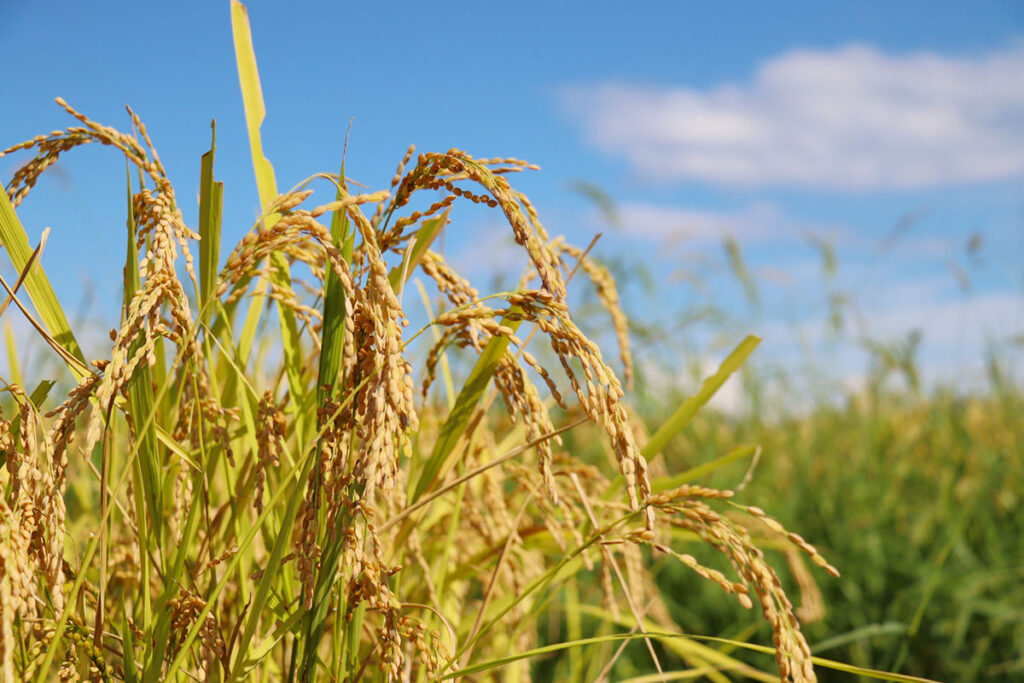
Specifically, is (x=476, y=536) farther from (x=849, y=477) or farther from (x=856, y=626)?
(x=849, y=477)

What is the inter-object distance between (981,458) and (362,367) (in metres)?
3.43

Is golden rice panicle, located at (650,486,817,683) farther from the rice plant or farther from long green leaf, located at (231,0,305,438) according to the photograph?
long green leaf, located at (231,0,305,438)

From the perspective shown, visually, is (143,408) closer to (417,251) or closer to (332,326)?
(332,326)

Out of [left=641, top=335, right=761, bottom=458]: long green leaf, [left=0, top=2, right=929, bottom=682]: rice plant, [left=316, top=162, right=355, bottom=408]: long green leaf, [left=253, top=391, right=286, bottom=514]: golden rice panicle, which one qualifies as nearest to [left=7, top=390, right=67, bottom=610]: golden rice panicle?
[left=0, top=2, right=929, bottom=682]: rice plant

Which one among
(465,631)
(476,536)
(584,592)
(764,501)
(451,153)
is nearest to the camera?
(451,153)

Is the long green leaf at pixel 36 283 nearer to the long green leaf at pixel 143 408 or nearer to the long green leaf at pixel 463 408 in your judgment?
the long green leaf at pixel 143 408

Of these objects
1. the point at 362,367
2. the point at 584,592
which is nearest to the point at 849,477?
the point at 584,592

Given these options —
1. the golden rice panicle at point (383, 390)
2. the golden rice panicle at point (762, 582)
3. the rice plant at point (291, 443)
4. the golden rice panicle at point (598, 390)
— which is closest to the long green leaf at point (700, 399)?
the rice plant at point (291, 443)

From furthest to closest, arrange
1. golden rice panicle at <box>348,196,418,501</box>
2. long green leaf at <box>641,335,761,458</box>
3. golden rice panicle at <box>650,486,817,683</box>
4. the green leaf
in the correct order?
long green leaf at <box>641,335,761,458</box> → the green leaf → golden rice panicle at <box>650,486,817,683</box> → golden rice panicle at <box>348,196,418,501</box>

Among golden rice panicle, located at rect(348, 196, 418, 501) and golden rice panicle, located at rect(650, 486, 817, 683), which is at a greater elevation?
Result: golden rice panicle, located at rect(348, 196, 418, 501)

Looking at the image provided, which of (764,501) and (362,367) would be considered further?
(764,501)

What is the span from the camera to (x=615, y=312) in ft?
4.72

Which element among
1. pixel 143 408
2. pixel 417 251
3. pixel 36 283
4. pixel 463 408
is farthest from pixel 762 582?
pixel 36 283

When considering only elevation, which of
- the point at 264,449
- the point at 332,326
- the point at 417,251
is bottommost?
the point at 264,449
